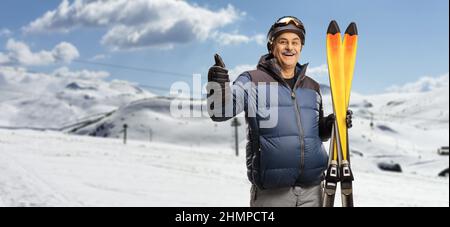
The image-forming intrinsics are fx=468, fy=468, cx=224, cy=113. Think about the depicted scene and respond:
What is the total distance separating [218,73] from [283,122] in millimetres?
503

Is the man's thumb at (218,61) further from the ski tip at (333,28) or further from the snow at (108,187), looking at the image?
the snow at (108,187)

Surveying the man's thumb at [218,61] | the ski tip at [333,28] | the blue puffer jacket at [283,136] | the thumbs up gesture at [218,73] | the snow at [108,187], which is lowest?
the snow at [108,187]

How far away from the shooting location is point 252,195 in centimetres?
310

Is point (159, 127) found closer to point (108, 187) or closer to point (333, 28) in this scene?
point (108, 187)

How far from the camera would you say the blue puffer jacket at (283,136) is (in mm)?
2850

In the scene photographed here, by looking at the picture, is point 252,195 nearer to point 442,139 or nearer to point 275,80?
point 275,80

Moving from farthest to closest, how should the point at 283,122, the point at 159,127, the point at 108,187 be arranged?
the point at 159,127, the point at 108,187, the point at 283,122

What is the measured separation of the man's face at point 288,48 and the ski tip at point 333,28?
0.20 meters

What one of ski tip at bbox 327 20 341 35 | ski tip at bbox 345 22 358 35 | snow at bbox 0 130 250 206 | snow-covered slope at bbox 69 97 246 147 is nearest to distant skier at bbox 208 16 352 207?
ski tip at bbox 327 20 341 35

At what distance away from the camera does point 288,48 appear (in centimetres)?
299

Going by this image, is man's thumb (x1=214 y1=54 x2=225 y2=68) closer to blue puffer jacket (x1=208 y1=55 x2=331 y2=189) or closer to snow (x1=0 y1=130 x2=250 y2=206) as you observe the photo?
blue puffer jacket (x1=208 y1=55 x2=331 y2=189)

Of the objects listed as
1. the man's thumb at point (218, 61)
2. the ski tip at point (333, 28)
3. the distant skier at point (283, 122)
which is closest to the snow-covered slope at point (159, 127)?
the distant skier at point (283, 122)

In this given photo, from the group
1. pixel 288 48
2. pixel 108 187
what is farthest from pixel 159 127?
pixel 288 48

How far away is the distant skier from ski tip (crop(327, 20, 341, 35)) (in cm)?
17
